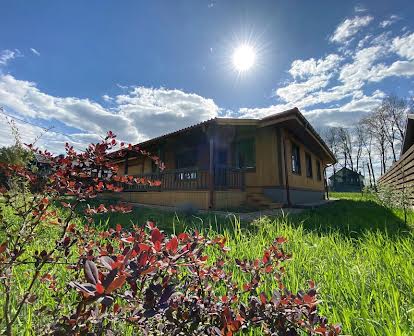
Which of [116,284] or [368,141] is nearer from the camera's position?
[116,284]

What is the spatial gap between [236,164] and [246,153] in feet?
2.45

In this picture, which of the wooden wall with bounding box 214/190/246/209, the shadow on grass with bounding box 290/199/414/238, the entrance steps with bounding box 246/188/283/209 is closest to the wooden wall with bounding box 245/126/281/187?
the entrance steps with bounding box 246/188/283/209

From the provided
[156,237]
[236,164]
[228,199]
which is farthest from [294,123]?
[156,237]

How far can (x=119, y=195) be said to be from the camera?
15.0 metres

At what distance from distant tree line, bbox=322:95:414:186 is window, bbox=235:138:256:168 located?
23.2 metres

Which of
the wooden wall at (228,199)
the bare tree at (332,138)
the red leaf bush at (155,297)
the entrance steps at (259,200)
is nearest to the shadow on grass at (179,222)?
the wooden wall at (228,199)

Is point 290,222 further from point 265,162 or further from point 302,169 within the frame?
point 302,169

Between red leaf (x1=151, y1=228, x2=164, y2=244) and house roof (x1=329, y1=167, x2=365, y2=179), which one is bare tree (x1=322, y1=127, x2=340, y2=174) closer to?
house roof (x1=329, y1=167, x2=365, y2=179)

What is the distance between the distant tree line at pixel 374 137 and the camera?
37469mm

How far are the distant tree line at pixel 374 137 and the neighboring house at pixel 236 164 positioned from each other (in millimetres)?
22051

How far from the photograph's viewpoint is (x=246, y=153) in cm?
1155

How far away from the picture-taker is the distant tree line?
37.5 metres

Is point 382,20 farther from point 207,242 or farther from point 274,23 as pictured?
point 207,242

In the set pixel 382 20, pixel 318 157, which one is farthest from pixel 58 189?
pixel 318 157
